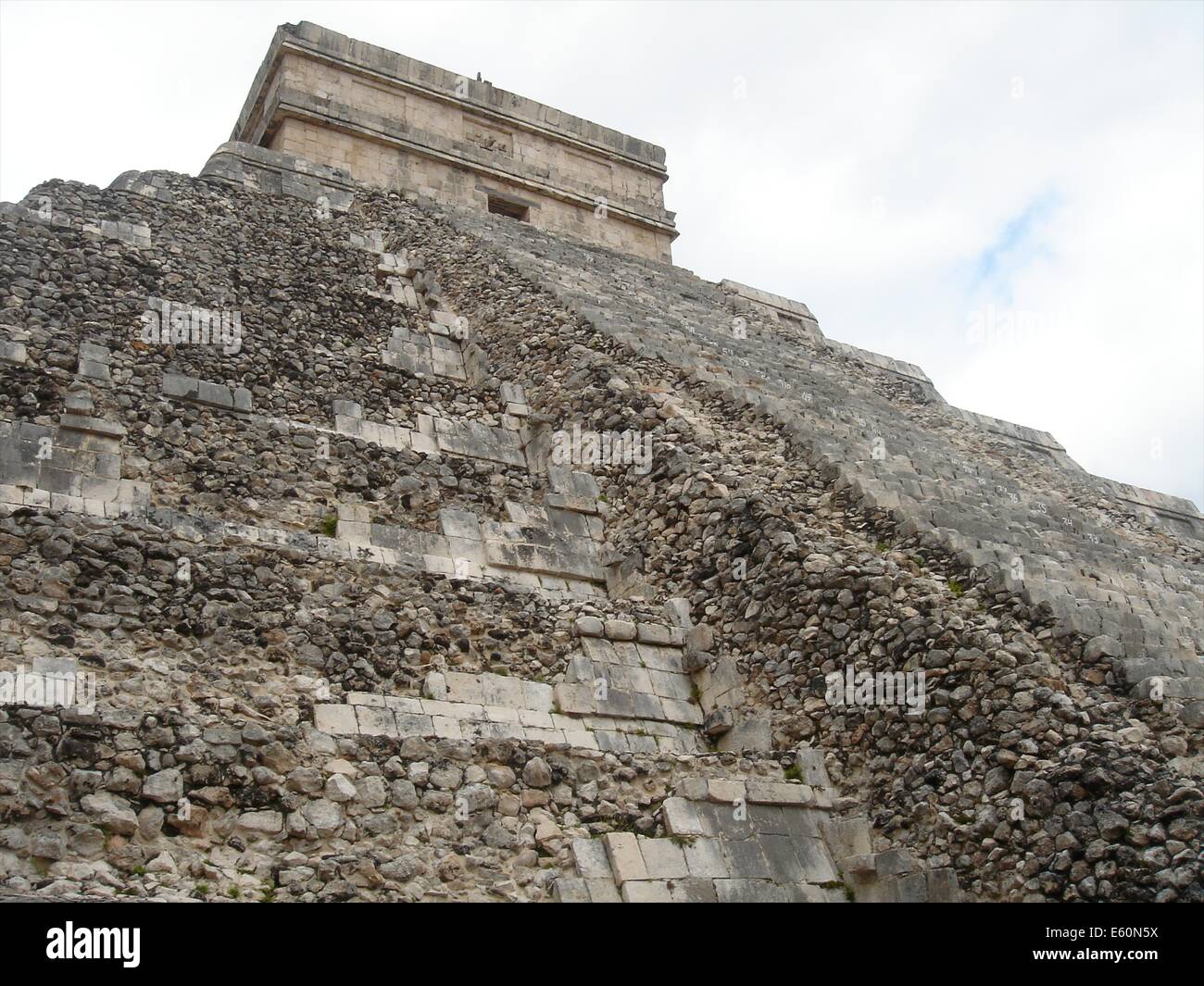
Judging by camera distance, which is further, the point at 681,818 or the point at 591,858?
the point at 681,818

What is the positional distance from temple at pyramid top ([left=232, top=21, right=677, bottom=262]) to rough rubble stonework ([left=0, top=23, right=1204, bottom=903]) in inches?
213

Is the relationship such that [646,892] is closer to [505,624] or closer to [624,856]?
[624,856]

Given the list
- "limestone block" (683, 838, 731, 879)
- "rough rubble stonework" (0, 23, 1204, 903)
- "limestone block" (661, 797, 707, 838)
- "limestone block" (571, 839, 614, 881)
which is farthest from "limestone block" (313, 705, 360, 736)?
"limestone block" (683, 838, 731, 879)

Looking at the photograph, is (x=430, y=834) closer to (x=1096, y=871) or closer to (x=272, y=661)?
(x=272, y=661)

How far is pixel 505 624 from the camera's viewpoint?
8.35 metres

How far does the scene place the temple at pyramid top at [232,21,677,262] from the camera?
58.5 feet

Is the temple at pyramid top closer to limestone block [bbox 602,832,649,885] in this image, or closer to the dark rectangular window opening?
the dark rectangular window opening

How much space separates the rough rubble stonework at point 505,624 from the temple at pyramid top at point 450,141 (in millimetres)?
5421

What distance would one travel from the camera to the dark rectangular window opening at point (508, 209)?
1942 centimetres

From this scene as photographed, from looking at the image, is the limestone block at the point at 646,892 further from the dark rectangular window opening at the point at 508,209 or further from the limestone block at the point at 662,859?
the dark rectangular window opening at the point at 508,209

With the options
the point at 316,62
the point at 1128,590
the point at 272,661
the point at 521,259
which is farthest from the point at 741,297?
the point at 272,661

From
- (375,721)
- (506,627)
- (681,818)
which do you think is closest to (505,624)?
(506,627)

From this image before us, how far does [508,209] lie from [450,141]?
135 cm

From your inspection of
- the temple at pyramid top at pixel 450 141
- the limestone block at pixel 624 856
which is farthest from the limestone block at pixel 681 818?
the temple at pyramid top at pixel 450 141
